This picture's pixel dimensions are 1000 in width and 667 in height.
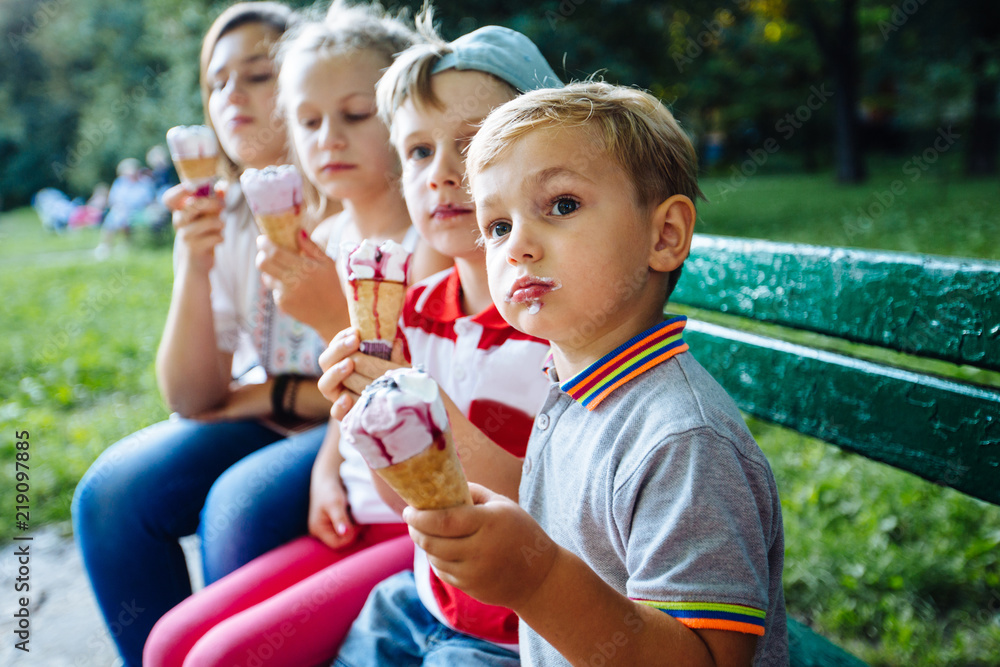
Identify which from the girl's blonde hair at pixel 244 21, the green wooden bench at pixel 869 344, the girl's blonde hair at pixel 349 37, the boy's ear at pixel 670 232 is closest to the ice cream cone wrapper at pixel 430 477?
the boy's ear at pixel 670 232

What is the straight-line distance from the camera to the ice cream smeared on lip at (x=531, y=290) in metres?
1.14

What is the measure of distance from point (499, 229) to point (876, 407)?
3.00 ft

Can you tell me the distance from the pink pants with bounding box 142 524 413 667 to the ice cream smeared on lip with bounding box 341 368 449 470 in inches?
31.0

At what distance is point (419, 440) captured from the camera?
873 mm

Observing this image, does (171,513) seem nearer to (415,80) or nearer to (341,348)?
(341,348)

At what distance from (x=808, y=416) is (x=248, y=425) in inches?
61.4

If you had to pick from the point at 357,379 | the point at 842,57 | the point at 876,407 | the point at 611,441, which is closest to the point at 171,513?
the point at 357,379

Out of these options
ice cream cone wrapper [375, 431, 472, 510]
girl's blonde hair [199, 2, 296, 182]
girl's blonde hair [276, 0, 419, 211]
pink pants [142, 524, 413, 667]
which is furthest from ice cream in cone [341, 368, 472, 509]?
girl's blonde hair [199, 2, 296, 182]

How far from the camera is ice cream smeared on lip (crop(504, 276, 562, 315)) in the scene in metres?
1.14

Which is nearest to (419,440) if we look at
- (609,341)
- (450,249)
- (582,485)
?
(582,485)

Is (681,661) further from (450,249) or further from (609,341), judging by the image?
Result: (450,249)

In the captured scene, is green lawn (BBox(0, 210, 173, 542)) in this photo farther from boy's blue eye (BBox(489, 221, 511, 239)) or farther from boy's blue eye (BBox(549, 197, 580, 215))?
boy's blue eye (BBox(549, 197, 580, 215))

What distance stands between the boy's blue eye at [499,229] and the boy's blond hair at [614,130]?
9cm

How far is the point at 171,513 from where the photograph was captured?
81.0 inches
